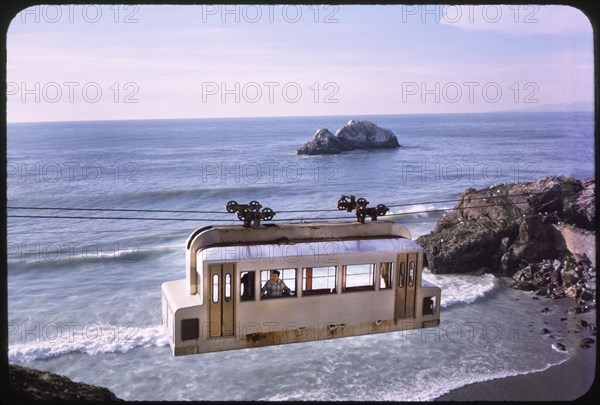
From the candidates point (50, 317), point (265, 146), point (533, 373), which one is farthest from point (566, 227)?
point (265, 146)

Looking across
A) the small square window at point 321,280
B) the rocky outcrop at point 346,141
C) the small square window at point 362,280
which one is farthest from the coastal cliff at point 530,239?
the rocky outcrop at point 346,141

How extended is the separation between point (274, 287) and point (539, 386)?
10.7 meters

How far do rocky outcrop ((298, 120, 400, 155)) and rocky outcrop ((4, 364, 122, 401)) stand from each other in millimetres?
59911

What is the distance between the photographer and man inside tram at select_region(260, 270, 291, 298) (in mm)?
10234

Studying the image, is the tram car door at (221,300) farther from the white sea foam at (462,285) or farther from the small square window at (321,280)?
the white sea foam at (462,285)

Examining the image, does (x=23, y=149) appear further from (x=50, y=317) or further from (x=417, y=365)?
(x=417, y=365)

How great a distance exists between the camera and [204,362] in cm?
2136

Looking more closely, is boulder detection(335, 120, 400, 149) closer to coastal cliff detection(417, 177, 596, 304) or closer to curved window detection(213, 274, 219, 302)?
coastal cliff detection(417, 177, 596, 304)

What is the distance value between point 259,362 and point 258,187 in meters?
36.3

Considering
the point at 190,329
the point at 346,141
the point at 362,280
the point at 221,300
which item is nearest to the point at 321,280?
the point at 362,280

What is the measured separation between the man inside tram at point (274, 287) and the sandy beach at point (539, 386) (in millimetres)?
8533

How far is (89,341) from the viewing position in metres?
23.5

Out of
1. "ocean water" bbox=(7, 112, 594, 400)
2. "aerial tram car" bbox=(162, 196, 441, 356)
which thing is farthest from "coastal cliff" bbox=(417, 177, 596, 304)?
"aerial tram car" bbox=(162, 196, 441, 356)

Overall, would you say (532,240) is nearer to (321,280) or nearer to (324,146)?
(321,280)
